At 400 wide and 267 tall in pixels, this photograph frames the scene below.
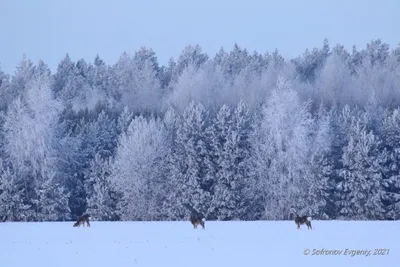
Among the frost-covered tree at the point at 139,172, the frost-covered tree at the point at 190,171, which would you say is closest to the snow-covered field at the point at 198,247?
the frost-covered tree at the point at 190,171

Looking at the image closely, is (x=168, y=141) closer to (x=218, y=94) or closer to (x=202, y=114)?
(x=202, y=114)

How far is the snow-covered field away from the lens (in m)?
19.8

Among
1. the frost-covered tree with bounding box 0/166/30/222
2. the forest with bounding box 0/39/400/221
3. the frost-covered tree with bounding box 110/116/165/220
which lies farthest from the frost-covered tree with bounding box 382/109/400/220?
the frost-covered tree with bounding box 0/166/30/222

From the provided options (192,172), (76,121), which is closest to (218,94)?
(76,121)

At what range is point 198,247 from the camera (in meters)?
23.8

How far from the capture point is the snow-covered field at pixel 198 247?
19.8 metres

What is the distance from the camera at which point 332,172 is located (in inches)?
2152

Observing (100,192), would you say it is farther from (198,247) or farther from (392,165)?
(198,247)

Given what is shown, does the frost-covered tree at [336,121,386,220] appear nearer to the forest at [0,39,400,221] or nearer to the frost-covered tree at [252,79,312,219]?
the forest at [0,39,400,221]

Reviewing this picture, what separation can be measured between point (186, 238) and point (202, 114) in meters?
31.7

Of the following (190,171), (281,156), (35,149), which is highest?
(35,149)

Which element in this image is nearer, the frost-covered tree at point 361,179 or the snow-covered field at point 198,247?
the snow-covered field at point 198,247

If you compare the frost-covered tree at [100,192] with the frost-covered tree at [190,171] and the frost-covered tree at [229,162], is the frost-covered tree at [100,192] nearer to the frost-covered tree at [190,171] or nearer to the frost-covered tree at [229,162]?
the frost-covered tree at [190,171]

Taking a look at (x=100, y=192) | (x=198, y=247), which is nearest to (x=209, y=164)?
(x=100, y=192)
